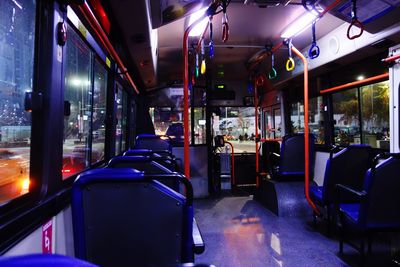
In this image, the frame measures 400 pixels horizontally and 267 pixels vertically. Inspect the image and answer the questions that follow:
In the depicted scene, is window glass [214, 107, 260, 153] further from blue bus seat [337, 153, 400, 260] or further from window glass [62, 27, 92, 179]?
blue bus seat [337, 153, 400, 260]

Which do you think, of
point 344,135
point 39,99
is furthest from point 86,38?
point 344,135

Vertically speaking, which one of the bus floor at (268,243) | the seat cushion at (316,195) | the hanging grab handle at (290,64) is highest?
the hanging grab handle at (290,64)

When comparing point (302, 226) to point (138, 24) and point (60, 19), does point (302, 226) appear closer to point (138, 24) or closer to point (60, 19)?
point (138, 24)

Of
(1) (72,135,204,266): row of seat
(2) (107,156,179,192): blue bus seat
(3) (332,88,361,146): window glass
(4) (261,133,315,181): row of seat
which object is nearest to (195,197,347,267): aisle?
(4) (261,133,315,181): row of seat

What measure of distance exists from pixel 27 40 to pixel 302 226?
3.84 m

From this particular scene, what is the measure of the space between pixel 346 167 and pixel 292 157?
110cm

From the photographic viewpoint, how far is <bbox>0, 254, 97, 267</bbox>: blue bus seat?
1.39 ft

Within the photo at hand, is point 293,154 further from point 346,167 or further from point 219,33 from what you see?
point 219,33

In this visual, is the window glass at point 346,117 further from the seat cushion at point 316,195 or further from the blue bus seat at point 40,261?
the blue bus seat at point 40,261

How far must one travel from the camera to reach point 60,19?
67.6 inches

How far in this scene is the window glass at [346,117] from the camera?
15.1 feet

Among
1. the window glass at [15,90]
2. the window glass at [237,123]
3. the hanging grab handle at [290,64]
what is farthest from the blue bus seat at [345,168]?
the window glass at [237,123]

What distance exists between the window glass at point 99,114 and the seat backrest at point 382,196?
2781mm

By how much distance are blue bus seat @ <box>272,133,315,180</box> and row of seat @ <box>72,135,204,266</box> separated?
3.42m
